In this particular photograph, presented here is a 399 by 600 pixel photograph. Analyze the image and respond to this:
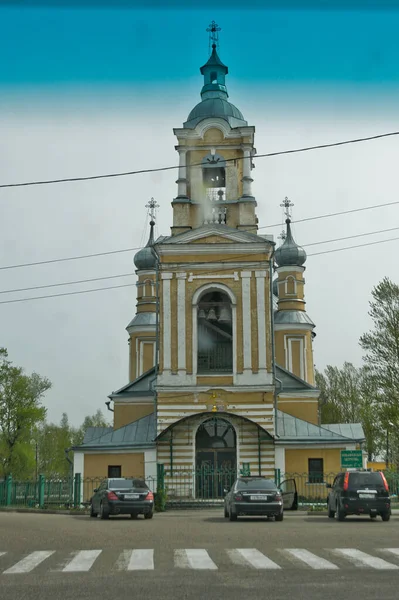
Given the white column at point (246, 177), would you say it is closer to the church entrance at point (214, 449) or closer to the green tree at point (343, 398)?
the church entrance at point (214, 449)

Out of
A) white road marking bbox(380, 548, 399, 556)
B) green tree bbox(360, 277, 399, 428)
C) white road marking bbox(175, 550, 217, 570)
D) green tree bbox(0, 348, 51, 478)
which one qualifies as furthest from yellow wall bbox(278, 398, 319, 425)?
white road marking bbox(175, 550, 217, 570)

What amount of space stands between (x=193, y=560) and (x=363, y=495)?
11.1m

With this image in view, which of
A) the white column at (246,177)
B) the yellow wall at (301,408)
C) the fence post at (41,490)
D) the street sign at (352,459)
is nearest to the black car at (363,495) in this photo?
the street sign at (352,459)

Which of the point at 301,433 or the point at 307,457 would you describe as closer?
the point at 307,457

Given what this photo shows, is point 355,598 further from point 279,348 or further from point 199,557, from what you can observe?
point 279,348

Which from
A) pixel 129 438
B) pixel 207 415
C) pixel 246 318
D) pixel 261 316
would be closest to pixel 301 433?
pixel 207 415

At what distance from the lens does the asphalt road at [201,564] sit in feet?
29.3

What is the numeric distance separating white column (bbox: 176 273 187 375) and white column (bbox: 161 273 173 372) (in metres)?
0.36

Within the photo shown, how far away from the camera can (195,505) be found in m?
30.8

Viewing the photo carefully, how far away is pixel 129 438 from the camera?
115ft

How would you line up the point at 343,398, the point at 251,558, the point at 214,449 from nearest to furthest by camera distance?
1. the point at 251,558
2. the point at 214,449
3. the point at 343,398

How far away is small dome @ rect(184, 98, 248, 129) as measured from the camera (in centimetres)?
3709

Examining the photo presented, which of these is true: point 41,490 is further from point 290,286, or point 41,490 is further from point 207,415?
point 290,286

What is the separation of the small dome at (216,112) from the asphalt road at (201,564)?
23.1 meters
